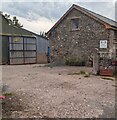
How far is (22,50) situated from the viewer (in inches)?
991

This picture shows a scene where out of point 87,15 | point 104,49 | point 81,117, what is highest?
point 87,15

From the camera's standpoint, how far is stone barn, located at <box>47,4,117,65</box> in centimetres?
1935

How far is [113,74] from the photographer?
43.6 feet

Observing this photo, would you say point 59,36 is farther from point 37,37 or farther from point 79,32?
point 37,37

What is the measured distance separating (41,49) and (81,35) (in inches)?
341

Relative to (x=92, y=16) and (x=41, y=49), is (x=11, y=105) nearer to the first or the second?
(x=92, y=16)

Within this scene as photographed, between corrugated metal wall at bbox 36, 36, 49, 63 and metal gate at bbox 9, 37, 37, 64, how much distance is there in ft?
3.06

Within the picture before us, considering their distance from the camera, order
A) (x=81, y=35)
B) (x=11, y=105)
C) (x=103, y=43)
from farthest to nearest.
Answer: (x=81, y=35)
(x=103, y=43)
(x=11, y=105)

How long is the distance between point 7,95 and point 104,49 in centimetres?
1376

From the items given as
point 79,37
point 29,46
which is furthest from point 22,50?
point 79,37

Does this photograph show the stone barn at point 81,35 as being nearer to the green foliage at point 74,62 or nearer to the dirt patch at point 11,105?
the green foliage at point 74,62

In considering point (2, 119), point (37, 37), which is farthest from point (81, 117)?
point (37, 37)

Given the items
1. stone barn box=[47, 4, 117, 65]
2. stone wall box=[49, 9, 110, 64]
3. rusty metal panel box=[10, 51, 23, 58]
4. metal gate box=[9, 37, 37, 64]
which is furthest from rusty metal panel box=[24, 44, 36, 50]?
stone wall box=[49, 9, 110, 64]

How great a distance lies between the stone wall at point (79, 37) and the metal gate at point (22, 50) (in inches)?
146
